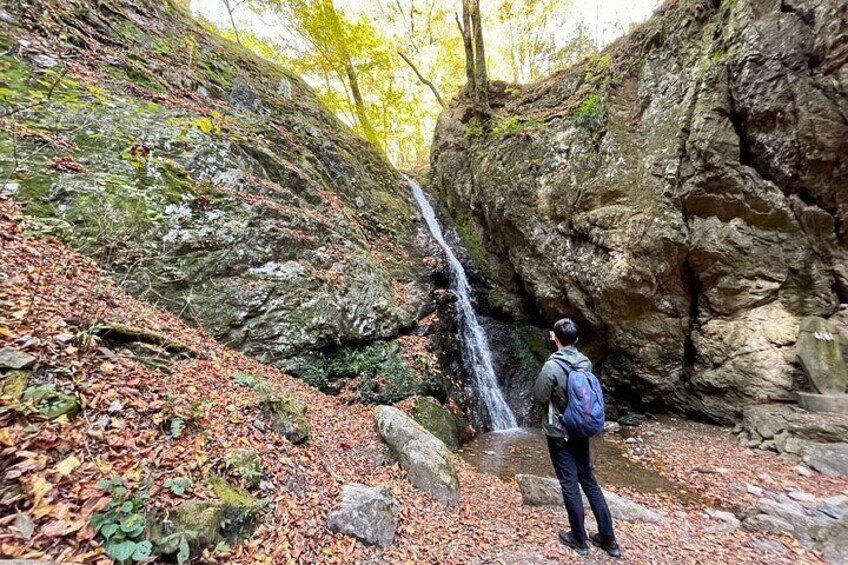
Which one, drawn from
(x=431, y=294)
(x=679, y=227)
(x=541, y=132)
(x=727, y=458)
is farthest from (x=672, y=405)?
(x=541, y=132)

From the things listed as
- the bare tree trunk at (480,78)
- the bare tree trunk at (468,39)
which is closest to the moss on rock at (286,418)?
the bare tree trunk at (480,78)

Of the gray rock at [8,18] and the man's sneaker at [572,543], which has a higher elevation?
the gray rock at [8,18]

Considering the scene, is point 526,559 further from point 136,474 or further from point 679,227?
point 679,227

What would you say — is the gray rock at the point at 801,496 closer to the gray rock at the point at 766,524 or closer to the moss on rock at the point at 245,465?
the gray rock at the point at 766,524

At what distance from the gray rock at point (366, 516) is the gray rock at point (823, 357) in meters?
8.20

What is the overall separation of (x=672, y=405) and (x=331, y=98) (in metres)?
19.9

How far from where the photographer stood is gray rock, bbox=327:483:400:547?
3217 millimetres

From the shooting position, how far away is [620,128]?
898 centimetres

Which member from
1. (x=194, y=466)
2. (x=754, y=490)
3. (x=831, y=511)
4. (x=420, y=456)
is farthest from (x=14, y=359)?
(x=754, y=490)

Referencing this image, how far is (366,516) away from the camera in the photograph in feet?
10.9

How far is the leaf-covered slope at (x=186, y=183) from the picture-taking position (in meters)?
5.41

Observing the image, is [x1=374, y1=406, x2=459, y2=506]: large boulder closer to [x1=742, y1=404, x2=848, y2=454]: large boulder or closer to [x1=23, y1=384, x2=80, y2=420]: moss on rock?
[x1=23, y1=384, x2=80, y2=420]: moss on rock

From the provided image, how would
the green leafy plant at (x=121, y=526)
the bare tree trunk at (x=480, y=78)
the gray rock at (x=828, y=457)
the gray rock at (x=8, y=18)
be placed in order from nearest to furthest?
1. the green leafy plant at (x=121, y=526)
2. the gray rock at (x=828, y=457)
3. the gray rock at (x=8, y=18)
4. the bare tree trunk at (x=480, y=78)

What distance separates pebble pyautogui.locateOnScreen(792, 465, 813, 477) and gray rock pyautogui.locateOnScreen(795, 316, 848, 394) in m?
1.83
